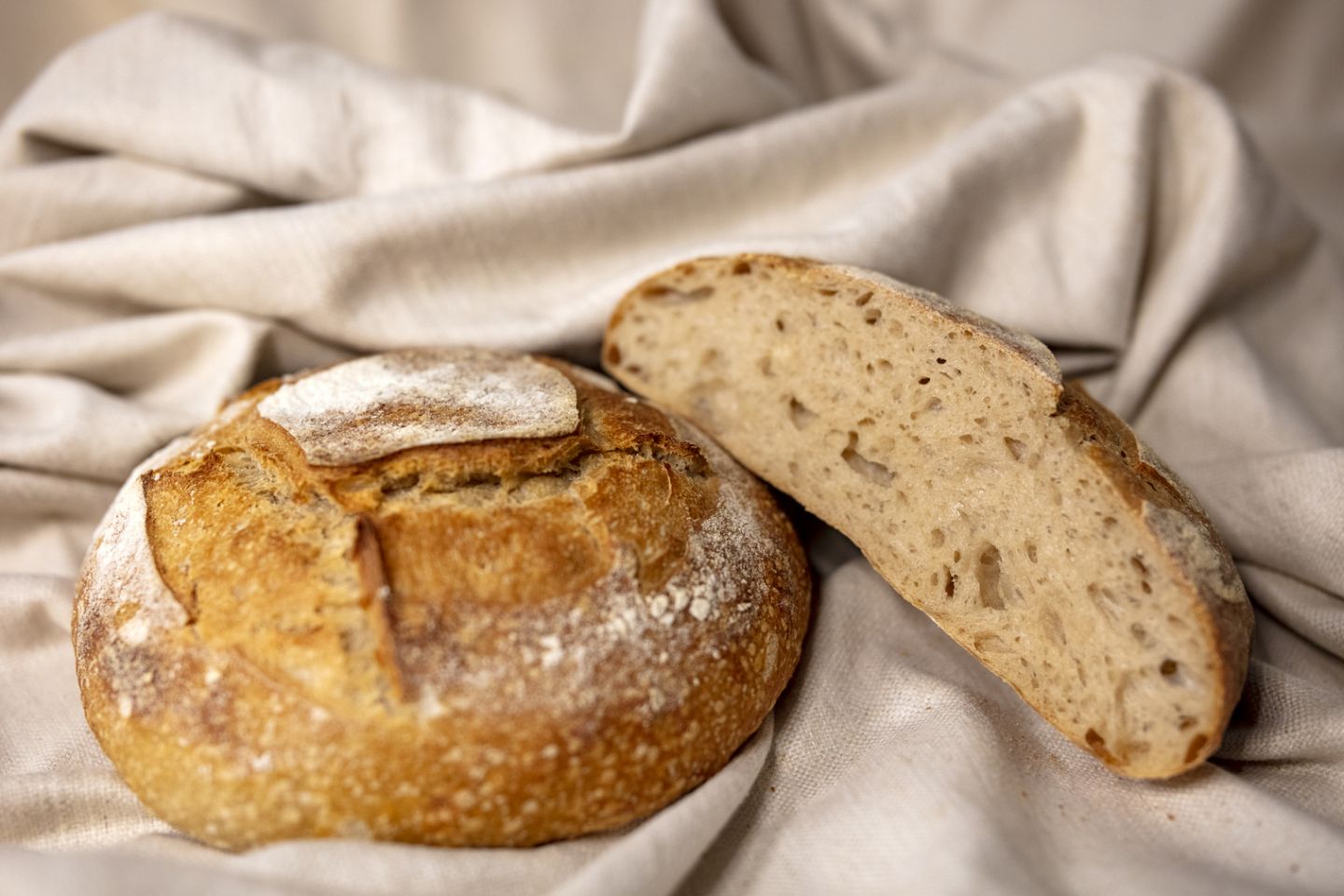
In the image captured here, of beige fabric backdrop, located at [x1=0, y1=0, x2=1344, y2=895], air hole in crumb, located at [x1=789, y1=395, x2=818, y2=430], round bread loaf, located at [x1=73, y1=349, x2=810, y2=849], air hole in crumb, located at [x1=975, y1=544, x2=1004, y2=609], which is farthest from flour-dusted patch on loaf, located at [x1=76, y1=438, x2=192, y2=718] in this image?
air hole in crumb, located at [x1=975, y1=544, x2=1004, y2=609]

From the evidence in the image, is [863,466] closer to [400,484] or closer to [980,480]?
[980,480]

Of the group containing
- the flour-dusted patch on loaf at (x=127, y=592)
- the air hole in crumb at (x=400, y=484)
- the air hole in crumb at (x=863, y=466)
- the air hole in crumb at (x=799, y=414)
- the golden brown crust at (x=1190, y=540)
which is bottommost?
the flour-dusted patch on loaf at (x=127, y=592)

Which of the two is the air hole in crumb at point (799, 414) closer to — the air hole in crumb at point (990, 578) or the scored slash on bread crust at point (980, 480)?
the scored slash on bread crust at point (980, 480)

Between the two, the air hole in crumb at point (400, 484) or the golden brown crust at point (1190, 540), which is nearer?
the golden brown crust at point (1190, 540)

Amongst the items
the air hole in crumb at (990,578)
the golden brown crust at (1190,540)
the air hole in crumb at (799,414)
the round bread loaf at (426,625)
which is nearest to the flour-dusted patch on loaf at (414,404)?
the round bread loaf at (426,625)

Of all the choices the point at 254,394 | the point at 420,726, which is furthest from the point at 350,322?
the point at 420,726

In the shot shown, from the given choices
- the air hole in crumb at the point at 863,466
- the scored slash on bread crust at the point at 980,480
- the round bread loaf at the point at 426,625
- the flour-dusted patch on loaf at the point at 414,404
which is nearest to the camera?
the round bread loaf at the point at 426,625

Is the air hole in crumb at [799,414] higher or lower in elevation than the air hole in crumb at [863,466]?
higher

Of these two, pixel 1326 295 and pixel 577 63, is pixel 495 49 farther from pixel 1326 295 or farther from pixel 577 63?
pixel 1326 295
